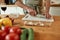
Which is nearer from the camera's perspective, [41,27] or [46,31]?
[46,31]

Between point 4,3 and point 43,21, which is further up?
point 4,3

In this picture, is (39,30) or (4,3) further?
(4,3)

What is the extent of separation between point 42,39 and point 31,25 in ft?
0.88

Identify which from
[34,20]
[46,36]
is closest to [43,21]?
[34,20]

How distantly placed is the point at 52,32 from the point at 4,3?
1473 millimetres

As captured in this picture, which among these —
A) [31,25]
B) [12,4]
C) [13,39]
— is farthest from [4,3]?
[13,39]

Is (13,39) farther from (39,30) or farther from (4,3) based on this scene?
(4,3)

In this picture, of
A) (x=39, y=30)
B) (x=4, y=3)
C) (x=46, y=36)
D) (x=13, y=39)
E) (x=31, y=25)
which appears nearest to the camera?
(x=13, y=39)

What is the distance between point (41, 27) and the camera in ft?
3.45

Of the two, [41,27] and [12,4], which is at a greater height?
[12,4]

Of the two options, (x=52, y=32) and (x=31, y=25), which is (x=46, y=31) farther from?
(x=31, y=25)

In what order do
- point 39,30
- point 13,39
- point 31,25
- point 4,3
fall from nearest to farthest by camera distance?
point 13,39
point 39,30
point 31,25
point 4,3

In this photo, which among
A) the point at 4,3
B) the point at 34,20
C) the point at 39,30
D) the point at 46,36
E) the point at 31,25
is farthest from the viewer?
the point at 4,3

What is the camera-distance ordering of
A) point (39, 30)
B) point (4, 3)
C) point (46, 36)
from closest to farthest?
point (46, 36) → point (39, 30) → point (4, 3)
